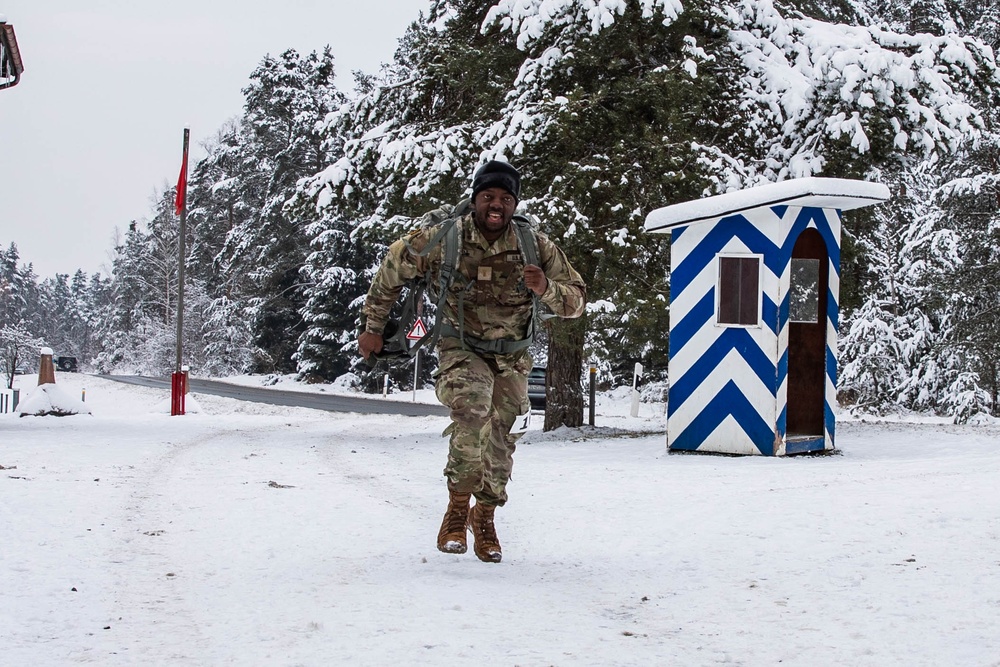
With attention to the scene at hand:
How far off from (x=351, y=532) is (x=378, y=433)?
8616 millimetres

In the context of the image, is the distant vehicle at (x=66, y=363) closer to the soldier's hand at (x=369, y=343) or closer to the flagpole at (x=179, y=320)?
the flagpole at (x=179, y=320)

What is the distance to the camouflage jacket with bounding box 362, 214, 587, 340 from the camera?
4.80 meters

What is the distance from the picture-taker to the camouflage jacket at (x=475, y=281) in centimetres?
480

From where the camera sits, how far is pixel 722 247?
9500 mm

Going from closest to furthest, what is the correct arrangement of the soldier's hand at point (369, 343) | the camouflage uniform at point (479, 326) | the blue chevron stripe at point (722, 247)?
the camouflage uniform at point (479, 326), the soldier's hand at point (369, 343), the blue chevron stripe at point (722, 247)

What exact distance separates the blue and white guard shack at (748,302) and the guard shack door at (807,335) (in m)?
0.02

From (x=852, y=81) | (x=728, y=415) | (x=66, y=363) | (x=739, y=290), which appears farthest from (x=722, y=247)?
(x=66, y=363)

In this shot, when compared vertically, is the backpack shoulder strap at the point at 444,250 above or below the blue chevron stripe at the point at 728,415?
above

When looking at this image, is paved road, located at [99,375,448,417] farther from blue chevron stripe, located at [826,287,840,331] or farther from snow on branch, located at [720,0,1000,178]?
blue chevron stripe, located at [826,287,840,331]

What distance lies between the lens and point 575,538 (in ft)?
17.5

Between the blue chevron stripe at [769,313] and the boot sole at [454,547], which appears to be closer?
→ the boot sole at [454,547]

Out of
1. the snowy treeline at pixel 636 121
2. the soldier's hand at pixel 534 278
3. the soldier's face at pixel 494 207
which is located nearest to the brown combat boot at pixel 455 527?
the soldier's hand at pixel 534 278

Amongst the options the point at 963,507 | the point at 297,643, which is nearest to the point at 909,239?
the point at 963,507

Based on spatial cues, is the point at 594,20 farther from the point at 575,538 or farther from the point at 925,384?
the point at 925,384
